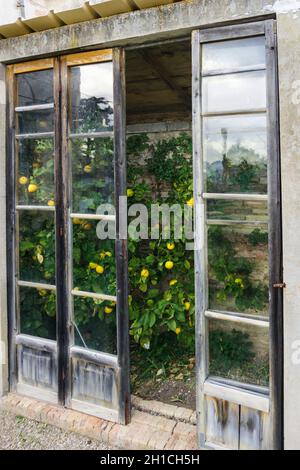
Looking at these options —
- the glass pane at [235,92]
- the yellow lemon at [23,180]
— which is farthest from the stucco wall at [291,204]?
the yellow lemon at [23,180]

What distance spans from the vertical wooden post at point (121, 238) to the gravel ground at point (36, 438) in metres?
0.36

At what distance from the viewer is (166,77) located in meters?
4.11

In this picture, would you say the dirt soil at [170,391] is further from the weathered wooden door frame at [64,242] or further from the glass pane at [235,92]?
the glass pane at [235,92]

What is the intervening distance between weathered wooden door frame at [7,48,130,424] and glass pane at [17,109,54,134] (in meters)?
0.08

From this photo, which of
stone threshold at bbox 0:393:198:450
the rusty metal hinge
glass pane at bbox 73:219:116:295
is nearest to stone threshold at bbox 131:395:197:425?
stone threshold at bbox 0:393:198:450

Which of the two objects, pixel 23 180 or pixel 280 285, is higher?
pixel 23 180

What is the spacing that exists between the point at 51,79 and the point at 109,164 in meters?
0.93

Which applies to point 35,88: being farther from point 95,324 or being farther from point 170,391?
point 170,391

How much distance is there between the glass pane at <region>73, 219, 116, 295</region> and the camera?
3252 millimetres

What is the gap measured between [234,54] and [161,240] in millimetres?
2136

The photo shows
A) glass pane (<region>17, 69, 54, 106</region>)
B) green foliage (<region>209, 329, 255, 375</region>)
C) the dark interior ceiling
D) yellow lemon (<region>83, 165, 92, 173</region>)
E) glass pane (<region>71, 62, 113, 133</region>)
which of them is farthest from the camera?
the dark interior ceiling

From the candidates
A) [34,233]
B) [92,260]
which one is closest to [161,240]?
[92,260]

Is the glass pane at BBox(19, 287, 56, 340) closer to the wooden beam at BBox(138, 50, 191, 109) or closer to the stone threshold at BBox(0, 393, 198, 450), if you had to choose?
the stone threshold at BBox(0, 393, 198, 450)

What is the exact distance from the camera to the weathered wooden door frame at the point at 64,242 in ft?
10.1
